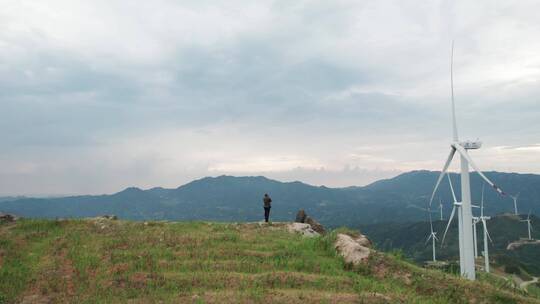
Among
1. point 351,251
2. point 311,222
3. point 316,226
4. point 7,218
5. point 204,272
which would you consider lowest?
point 204,272

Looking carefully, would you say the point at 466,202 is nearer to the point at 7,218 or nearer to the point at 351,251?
the point at 351,251

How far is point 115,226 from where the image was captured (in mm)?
34906

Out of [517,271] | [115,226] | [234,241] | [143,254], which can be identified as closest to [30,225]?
[115,226]

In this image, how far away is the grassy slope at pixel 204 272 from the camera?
20.2 metres

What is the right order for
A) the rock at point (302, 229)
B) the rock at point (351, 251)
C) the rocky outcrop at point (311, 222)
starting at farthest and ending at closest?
the rocky outcrop at point (311, 222), the rock at point (302, 229), the rock at point (351, 251)

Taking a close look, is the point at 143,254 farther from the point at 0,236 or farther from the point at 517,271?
the point at 517,271

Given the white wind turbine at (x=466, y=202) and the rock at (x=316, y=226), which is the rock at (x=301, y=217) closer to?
the rock at (x=316, y=226)

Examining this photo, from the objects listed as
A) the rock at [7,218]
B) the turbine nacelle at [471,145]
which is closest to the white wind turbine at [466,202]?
the turbine nacelle at [471,145]

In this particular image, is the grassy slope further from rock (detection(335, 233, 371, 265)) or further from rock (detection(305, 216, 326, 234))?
rock (detection(305, 216, 326, 234))

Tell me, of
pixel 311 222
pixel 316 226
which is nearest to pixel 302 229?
pixel 316 226

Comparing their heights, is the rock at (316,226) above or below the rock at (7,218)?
below

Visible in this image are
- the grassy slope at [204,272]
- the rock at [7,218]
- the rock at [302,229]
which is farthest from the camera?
the rock at [7,218]

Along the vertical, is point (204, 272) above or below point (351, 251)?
below

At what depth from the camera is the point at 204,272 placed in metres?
23.3
